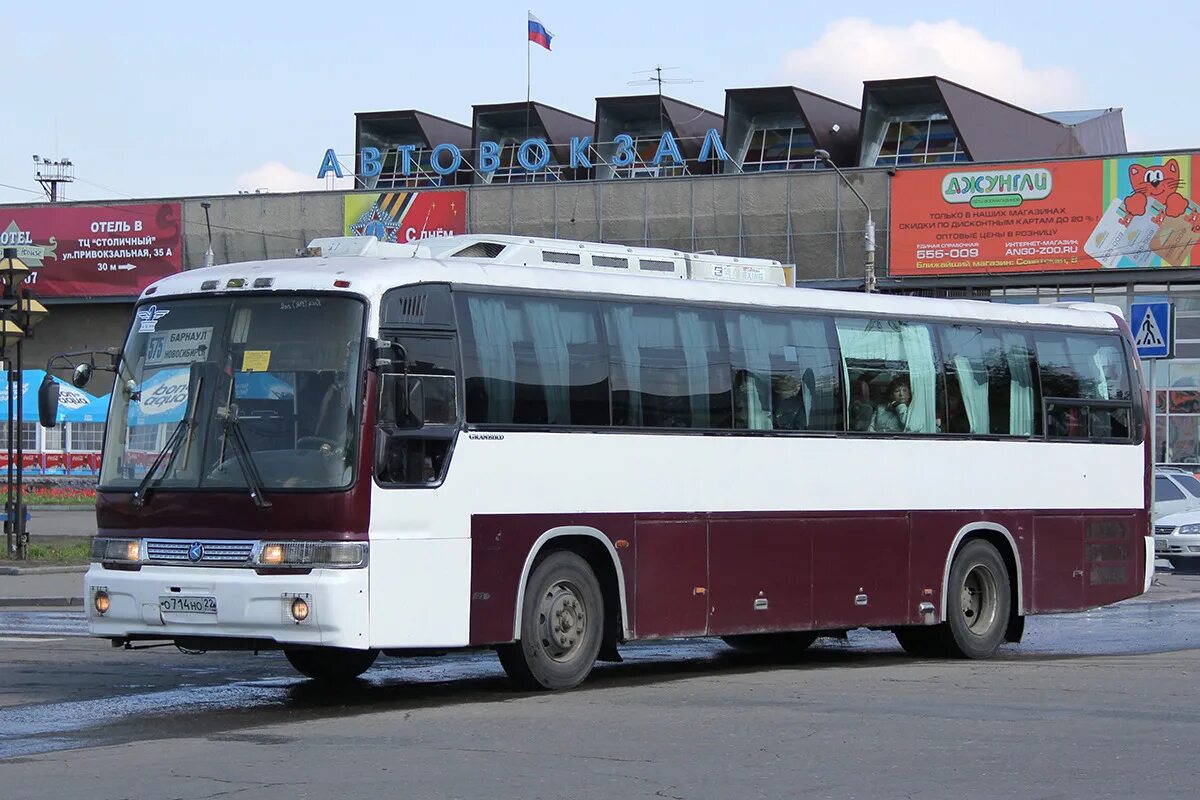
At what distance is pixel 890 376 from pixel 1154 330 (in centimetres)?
1245

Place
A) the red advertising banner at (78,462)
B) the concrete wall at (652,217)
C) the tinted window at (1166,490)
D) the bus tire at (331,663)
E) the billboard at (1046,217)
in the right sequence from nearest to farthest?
the bus tire at (331,663)
the tinted window at (1166,490)
the billboard at (1046,217)
the red advertising banner at (78,462)
the concrete wall at (652,217)

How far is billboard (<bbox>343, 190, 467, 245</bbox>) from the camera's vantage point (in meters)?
68.1

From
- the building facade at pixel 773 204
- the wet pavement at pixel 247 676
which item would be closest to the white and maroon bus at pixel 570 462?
the wet pavement at pixel 247 676

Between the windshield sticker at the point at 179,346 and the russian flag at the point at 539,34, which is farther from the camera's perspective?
the russian flag at the point at 539,34

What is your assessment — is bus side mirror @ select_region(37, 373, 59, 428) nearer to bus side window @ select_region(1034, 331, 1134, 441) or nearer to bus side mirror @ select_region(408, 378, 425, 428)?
bus side mirror @ select_region(408, 378, 425, 428)

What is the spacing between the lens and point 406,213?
69062 mm

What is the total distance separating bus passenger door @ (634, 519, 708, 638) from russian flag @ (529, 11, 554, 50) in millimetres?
57407

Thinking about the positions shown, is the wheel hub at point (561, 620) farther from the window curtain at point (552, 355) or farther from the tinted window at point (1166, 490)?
the tinted window at point (1166, 490)

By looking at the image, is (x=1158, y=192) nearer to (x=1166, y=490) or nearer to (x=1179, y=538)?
(x=1166, y=490)

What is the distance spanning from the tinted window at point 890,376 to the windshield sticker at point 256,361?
5624 millimetres

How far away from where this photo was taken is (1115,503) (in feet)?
60.0

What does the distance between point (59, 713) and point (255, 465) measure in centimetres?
213

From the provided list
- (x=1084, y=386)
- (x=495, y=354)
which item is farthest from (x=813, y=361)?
(x=1084, y=386)

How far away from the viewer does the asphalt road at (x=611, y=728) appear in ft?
29.2
